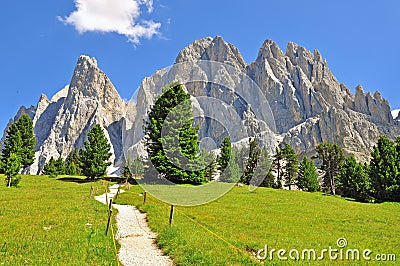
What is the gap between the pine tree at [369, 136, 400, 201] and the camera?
57162 mm

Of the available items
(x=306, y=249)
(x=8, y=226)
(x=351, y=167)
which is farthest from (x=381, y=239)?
(x=351, y=167)

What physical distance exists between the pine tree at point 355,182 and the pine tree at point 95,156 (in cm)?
5623

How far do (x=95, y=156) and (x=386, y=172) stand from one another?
60.3 meters

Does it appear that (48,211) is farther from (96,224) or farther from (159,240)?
(159,240)

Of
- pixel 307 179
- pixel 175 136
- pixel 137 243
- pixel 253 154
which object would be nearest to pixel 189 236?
pixel 137 243

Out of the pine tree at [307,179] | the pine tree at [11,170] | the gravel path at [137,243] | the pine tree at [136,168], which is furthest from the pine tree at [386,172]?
the pine tree at [11,170]

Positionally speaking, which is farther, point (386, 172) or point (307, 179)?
point (307, 179)

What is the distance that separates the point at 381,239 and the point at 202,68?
15.4 metres

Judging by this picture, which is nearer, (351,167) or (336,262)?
(336,262)

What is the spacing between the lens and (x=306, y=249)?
1448 centimetres

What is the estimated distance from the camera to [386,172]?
190 feet

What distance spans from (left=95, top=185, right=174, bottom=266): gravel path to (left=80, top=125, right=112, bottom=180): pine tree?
47257 mm

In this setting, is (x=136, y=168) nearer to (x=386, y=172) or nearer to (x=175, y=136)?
(x=175, y=136)

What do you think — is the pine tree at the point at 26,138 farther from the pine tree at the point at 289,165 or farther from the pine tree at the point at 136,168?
the pine tree at the point at 136,168
